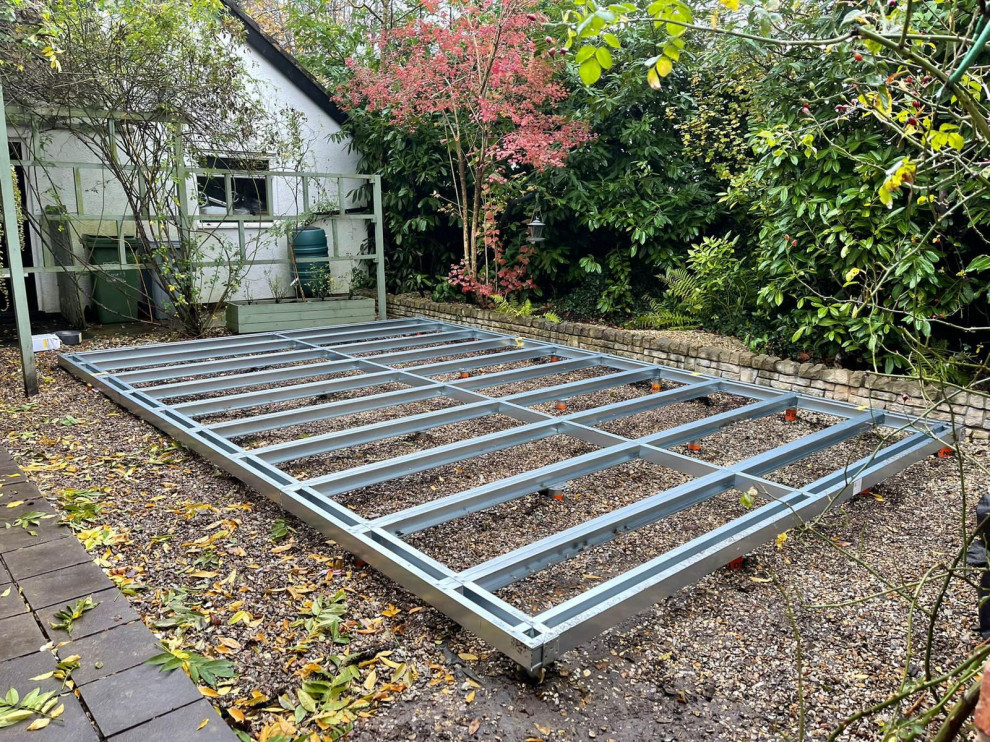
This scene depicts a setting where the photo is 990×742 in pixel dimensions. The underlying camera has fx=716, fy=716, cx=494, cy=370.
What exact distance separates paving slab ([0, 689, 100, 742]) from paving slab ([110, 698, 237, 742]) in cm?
9

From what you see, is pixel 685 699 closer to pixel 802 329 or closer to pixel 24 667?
pixel 24 667

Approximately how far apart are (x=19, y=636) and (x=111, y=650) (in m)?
0.35

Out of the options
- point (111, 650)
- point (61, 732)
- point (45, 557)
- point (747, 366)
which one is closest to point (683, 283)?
point (747, 366)

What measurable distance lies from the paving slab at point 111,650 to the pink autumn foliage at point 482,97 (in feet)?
20.0

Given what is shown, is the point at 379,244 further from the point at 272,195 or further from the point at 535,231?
the point at 272,195

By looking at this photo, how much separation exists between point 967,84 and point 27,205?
8.94m

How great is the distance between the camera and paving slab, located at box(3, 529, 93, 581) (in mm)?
2822

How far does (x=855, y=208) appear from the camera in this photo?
518 cm

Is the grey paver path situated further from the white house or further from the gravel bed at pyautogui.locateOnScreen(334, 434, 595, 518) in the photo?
the white house

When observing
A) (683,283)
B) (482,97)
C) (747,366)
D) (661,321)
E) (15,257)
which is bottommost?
(747,366)

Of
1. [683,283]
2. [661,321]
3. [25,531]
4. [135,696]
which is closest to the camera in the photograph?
A: [135,696]

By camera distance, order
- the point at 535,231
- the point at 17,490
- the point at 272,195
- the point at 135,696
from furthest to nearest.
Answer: the point at 272,195, the point at 535,231, the point at 17,490, the point at 135,696

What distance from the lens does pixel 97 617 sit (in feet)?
8.26

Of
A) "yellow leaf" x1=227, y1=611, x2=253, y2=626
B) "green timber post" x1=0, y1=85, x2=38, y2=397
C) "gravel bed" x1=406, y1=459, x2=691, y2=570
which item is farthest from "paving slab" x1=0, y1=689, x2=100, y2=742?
"green timber post" x1=0, y1=85, x2=38, y2=397
